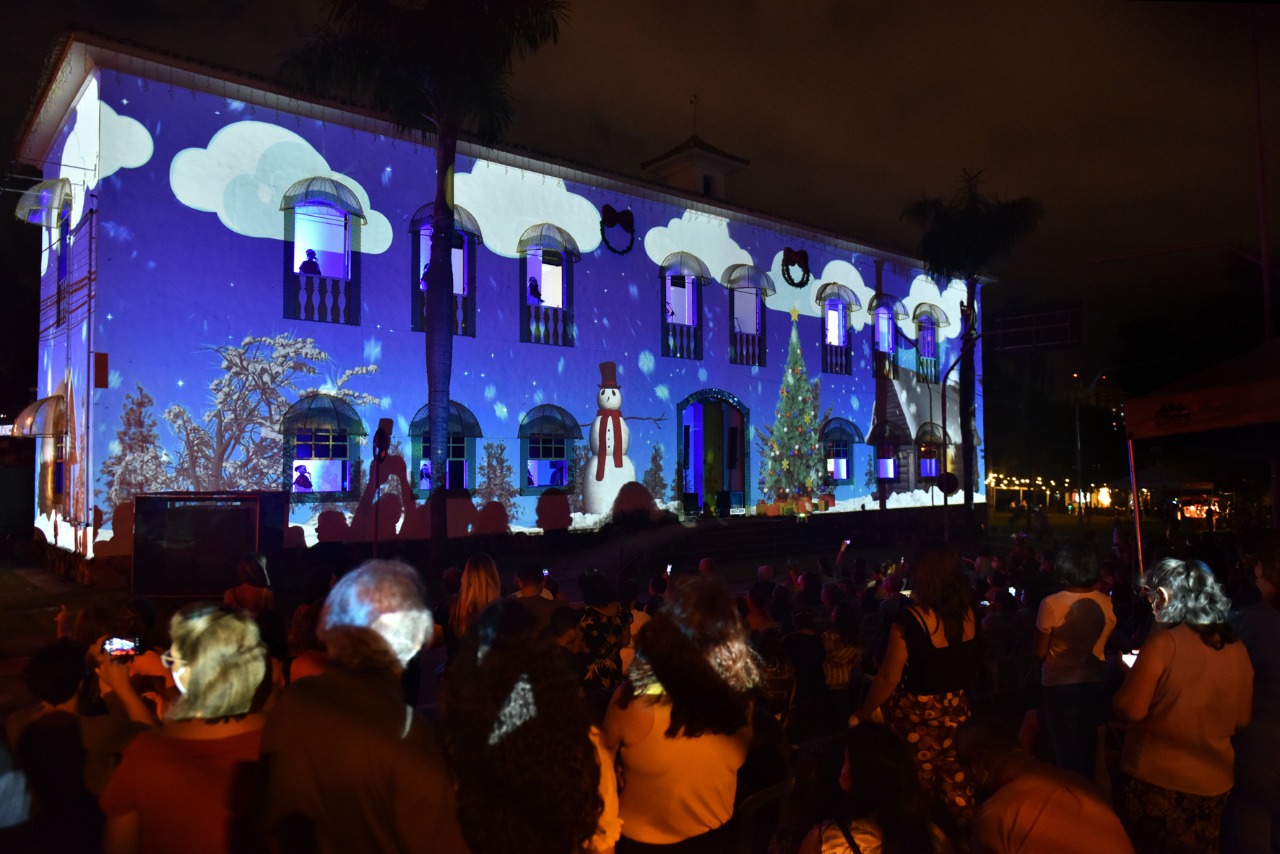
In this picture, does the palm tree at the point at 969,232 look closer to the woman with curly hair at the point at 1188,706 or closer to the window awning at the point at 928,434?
the window awning at the point at 928,434

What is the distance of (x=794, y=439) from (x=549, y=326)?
8839mm

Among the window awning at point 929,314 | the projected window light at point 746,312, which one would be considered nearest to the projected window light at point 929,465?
the window awning at point 929,314

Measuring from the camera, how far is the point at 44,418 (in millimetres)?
15891

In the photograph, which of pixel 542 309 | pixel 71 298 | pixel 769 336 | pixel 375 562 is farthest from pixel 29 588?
pixel 769 336


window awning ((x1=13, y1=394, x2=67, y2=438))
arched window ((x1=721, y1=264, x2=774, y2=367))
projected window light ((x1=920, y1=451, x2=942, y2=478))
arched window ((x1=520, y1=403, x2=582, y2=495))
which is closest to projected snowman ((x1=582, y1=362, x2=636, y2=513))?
arched window ((x1=520, y1=403, x2=582, y2=495))

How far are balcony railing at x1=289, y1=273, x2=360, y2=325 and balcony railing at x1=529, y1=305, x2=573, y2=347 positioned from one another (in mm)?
4173

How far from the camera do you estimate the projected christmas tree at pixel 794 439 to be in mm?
24219

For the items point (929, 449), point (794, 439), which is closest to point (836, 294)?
point (794, 439)

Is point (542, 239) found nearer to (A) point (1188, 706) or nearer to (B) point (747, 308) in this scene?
(B) point (747, 308)

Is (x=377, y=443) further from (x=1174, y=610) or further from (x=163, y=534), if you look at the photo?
(x=1174, y=610)

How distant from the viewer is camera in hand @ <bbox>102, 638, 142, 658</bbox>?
4.19 metres

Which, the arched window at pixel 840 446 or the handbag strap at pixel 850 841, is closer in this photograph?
the handbag strap at pixel 850 841

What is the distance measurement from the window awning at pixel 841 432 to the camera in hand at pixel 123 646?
22.7 meters

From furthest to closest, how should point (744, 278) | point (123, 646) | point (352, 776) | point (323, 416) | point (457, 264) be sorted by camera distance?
point (744, 278)
point (457, 264)
point (323, 416)
point (123, 646)
point (352, 776)
